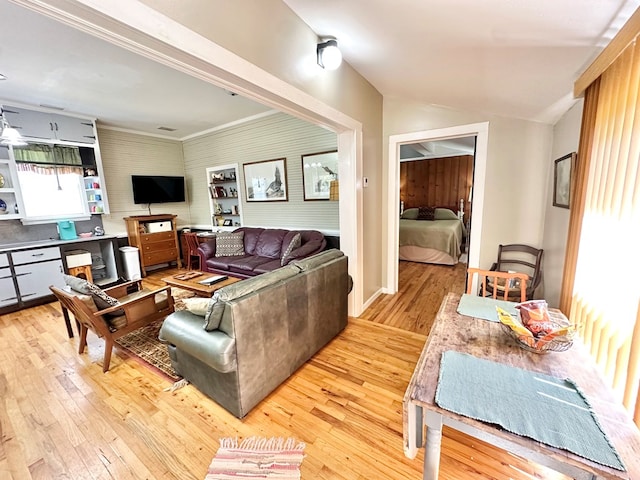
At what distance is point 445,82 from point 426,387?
2561mm

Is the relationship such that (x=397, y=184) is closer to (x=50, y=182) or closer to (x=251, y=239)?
(x=251, y=239)

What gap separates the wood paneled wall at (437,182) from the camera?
6719mm

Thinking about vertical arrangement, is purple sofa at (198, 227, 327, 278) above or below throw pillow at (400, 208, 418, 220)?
below

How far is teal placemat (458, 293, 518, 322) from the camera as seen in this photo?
4.94 ft

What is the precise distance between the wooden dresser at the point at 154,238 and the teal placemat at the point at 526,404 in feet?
18.8

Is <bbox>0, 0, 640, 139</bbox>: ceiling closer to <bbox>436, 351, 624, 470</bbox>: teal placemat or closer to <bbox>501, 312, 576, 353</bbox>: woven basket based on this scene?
<bbox>501, 312, 576, 353</bbox>: woven basket

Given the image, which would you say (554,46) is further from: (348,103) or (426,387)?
(426,387)

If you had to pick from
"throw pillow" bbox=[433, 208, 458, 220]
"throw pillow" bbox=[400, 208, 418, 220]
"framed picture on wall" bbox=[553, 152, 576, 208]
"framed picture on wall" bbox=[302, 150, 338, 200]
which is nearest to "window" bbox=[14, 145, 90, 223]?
"framed picture on wall" bbox=[302, 150, 338, 200]

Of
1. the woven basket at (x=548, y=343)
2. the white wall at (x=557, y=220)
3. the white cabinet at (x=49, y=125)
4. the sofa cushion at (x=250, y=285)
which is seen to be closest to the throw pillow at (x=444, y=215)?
the white wall at (x=557, y=220)

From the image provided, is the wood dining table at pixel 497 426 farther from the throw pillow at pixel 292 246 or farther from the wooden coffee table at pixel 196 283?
the throw pillow at pixel 292 246

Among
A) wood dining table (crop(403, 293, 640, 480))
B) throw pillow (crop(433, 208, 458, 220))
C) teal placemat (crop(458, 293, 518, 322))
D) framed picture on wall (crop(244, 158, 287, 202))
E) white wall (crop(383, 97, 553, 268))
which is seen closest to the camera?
wood dining table (crop(403, 293, 640, 480))

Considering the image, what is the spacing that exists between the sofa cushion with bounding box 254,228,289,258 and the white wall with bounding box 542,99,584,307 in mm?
3418

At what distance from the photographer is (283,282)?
6.43 feet

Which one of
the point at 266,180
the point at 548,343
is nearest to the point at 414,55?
the point at 548,343
